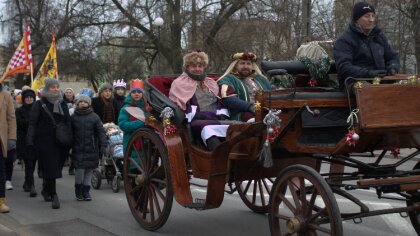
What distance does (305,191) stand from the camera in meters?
4.32

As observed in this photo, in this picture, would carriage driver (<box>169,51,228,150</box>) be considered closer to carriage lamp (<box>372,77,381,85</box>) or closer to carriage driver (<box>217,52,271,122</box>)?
carriage driver (<box>217,52,271,122</box>)

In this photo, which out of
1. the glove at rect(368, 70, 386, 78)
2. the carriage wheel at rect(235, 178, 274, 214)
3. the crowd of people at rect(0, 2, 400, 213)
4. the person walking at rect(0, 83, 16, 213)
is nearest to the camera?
the glove at rect(368, 70, 386, 78)

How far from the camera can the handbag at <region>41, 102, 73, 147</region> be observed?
7.59 meters

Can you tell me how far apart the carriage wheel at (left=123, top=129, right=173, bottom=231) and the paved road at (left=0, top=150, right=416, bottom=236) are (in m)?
0.19

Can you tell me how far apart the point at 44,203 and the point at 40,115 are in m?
1.31

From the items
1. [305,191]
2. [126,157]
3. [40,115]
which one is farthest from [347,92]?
[40,115]

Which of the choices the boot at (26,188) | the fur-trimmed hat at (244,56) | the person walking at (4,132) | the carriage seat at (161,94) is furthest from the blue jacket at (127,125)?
the boot at (26,188)

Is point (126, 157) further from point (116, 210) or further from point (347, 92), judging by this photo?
point (347, 92)

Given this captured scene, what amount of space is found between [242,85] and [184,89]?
641mm

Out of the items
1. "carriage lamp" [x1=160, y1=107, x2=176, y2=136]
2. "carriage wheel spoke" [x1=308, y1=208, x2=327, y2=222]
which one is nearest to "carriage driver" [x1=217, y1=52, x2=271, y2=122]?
"carriage lamp" [x1=160, y1=107, x2=176, y2=136]

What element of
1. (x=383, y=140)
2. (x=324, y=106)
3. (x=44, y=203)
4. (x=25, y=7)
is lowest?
(x=44, y=203)

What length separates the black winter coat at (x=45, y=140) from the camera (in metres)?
7.57

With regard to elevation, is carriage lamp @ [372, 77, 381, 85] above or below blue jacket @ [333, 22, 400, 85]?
below

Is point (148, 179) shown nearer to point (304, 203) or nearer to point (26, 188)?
point (304, 203)
